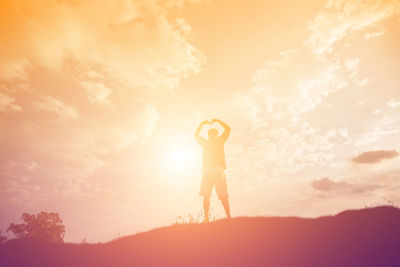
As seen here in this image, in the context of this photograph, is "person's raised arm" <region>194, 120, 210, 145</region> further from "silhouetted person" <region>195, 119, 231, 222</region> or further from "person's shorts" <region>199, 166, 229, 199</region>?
"person's shorts" <region>199, 166, 229, 199</region>

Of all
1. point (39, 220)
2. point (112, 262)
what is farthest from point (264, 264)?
point (39, 220)

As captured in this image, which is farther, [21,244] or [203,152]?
[203,152]

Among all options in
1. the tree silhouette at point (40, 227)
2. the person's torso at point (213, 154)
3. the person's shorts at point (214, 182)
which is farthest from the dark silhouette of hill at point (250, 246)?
the tree silhouette at point (40, 227)

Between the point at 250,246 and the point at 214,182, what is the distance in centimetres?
281

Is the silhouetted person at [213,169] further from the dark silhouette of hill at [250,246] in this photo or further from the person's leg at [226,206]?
the dark silhouette of hill at [250,246]

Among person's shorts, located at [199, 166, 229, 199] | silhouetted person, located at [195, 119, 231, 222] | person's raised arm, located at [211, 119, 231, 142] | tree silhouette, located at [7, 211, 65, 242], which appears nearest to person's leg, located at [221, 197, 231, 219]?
silhouetted person, located at [195, 119, 231, 222]

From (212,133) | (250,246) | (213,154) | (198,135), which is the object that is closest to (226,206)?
(213,154)

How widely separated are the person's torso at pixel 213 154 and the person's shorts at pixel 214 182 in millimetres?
181

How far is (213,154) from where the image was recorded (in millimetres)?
9734

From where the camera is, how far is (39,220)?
95.3ft

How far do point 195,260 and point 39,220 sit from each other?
2871 centimetres

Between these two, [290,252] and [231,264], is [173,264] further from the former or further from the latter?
[290,252]

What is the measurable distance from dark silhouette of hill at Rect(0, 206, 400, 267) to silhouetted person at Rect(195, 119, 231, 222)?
0.97m

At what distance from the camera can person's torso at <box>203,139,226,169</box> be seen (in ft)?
31.6
